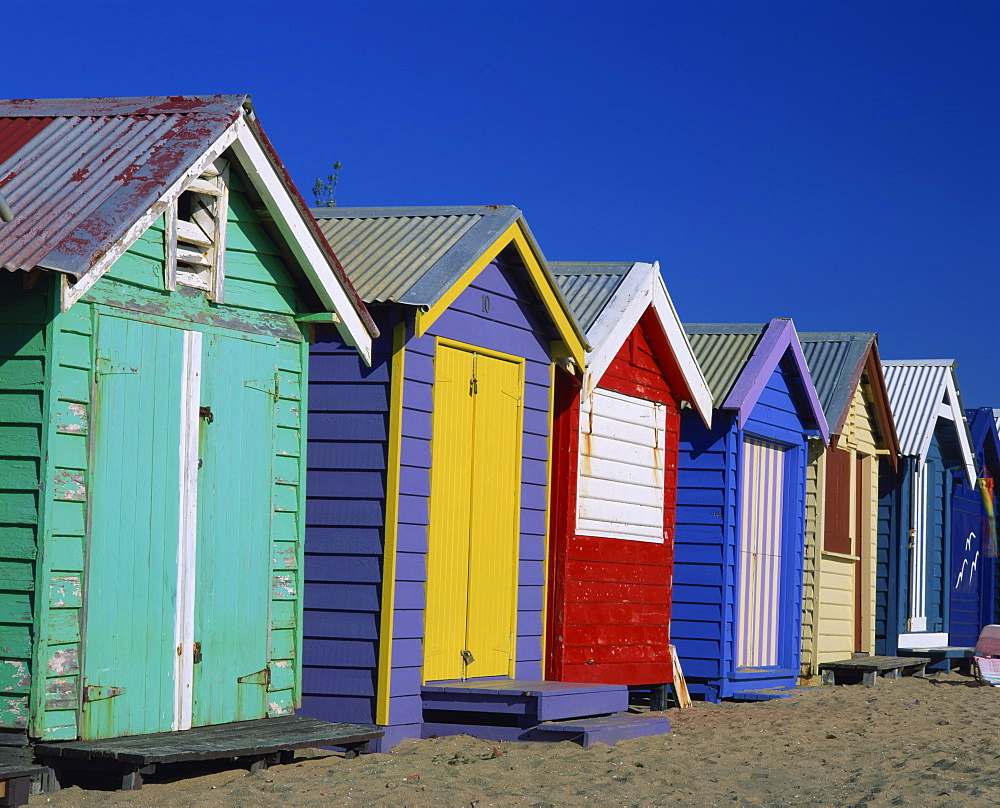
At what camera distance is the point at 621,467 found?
12289 millimetres

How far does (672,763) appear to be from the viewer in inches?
354

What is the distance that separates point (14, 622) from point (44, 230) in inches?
77.5

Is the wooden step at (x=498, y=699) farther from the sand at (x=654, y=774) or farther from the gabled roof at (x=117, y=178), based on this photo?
the gabled roof at (x=117, y=178)

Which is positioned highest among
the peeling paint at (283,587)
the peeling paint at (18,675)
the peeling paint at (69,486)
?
the peeling paint at (69,486)

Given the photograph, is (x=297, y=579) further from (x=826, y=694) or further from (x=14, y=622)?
(x=826, y=694)

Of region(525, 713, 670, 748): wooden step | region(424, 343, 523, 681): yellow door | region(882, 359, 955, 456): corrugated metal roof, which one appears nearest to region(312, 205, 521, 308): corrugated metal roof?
region(424, 343, 523, 681): yellow door

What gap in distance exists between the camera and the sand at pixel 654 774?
721 centimetres

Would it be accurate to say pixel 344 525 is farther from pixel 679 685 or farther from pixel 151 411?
pixel 679 685

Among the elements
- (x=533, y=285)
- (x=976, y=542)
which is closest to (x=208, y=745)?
(x=533, y=285)

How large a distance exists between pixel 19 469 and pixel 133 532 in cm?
78

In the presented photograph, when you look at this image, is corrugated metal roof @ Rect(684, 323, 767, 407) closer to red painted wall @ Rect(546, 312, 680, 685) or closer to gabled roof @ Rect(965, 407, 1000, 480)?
red painted wall @ Rect(546, 312, 680, 685)

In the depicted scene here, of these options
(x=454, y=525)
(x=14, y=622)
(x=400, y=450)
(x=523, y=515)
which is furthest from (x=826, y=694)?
(x=14, y=622)

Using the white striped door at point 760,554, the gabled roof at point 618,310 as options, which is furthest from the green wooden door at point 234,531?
the white striped door at point 760,554

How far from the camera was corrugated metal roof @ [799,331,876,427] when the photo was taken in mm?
16641
